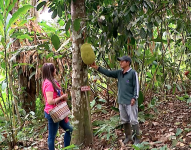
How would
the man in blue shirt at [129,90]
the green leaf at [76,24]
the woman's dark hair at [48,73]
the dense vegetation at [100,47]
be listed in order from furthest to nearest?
the man in blue shirt at [129,90] → the woman's dark hair at [48,73] → the green leaf at [76,24] → the dense vegetation at [100,47]

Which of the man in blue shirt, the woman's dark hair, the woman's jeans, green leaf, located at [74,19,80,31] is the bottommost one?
the woman's jeans

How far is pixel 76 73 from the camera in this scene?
8.06 ft

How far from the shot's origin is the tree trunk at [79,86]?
2.46 m

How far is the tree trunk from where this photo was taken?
2.46 m

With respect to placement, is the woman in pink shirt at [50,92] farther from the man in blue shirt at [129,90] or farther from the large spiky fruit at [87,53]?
the man in blue shirt at [129,90]

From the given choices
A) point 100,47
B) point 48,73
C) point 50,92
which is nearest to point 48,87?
point 50,92

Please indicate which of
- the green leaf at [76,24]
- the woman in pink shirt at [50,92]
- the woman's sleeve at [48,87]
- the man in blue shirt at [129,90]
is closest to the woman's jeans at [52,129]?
the woman in pink shirt at [50,92]

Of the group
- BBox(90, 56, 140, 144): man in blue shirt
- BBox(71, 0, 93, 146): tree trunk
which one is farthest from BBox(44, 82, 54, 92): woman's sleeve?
BBox(90, 56, 140, 144): man in blue shirt

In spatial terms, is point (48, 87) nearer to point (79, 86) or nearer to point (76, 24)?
point (79, 86)

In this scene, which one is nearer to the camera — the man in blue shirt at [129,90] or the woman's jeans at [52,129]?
the woman's jeans at [52,129]

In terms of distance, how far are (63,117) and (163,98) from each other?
2.06m

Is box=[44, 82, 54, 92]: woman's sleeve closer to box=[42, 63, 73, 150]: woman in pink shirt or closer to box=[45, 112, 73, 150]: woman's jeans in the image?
box=[42, 63, 73, 150]: woman in pink shirt

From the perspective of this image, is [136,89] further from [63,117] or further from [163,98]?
[163,98]

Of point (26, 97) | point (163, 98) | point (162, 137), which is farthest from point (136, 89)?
point (26, 97)
